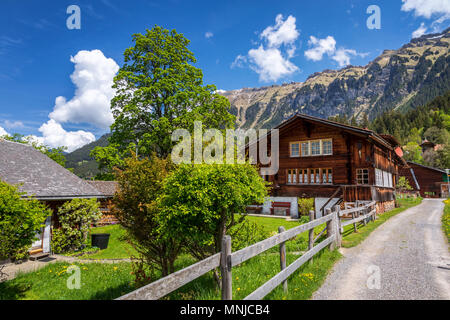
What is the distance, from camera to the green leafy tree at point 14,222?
6758 millimetres

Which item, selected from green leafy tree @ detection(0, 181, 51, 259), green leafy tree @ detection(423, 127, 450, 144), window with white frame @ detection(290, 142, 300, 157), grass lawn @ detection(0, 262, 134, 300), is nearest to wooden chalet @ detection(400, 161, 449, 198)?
green leafy tree @ detection(423, 127, 450, 144)

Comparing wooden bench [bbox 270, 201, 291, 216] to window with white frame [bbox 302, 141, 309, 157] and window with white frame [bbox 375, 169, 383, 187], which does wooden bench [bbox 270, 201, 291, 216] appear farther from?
window with white frame [bbox 375, 169, 383, 187]

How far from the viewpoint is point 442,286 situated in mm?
5715

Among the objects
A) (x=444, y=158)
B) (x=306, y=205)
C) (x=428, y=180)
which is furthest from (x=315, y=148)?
(x=444, y=158)

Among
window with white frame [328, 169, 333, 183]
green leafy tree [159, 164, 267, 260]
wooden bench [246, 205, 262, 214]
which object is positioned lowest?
wooden bench [246, 205, 262, 214]

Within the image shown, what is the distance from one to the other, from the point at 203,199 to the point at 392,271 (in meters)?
5.81

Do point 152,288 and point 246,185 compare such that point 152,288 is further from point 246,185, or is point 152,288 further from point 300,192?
point 300,192

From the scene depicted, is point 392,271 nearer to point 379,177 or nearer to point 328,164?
point 328,164

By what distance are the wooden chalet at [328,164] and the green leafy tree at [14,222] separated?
1751 cm

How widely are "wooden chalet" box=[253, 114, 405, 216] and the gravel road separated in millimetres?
8814

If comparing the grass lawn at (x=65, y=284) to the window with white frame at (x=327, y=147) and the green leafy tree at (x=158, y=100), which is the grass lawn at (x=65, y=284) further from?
the window with white frame at (x=327, y=147)

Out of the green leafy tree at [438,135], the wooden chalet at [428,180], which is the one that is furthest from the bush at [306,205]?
the green leafy tree at [438,135]

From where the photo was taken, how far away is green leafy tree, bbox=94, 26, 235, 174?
2216 centimetres
